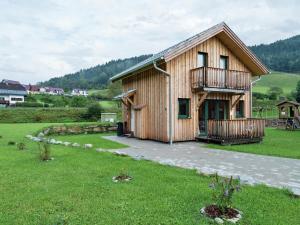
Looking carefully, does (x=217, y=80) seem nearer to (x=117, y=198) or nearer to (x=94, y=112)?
(x=117, y=198)

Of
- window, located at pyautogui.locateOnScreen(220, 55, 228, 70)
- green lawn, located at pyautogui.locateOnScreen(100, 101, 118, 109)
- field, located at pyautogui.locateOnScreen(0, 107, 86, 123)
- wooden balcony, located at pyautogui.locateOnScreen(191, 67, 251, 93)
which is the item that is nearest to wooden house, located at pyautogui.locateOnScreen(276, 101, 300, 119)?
window, located at pyautogui.locateOnScreen(220, 55, 228, 70)

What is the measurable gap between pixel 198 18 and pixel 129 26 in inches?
271

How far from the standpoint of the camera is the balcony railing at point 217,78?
579 inches

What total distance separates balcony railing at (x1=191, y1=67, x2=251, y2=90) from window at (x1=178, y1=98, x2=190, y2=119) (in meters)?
0.90

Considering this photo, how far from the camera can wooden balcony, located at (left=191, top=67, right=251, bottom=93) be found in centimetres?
1470

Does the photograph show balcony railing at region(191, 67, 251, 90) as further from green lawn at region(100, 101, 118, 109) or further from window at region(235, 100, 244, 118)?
green lawn at region(100, 101, 118, 109)

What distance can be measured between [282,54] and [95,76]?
61838 mm

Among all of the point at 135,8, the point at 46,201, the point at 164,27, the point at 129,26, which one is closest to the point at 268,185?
the point at 46,201

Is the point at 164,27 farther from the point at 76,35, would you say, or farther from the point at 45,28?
the point at 45,28

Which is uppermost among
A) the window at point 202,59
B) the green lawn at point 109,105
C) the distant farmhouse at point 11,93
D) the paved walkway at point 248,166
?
the distant farmhouse at point 11,93

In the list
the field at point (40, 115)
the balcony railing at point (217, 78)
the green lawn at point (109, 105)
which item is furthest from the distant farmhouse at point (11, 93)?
the balcony railing at point (217, 78)

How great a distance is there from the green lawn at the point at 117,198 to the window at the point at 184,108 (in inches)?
301

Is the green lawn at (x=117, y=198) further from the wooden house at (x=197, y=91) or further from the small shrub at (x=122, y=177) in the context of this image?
the wooden house at (x=197, y=91)

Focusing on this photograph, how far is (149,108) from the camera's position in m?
16.4
